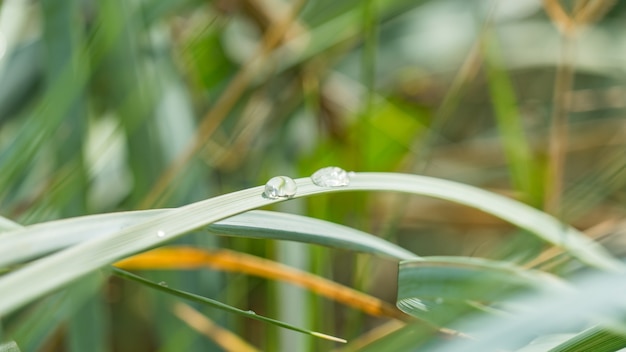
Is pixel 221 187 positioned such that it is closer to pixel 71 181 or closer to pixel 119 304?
pixel 119 304

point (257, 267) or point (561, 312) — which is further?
point (257, 267)

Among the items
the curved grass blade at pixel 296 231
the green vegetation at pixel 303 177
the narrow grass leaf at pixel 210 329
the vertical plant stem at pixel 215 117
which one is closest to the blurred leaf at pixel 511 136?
the green vegetation at pixel 303 177

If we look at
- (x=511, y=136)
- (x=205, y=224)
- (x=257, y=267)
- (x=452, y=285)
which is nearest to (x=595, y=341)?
(x=452, y=285)

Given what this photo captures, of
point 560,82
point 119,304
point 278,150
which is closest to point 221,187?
point 278,150

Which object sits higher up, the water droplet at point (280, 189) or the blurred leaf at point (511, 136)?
the blurred leaf at point (511, 136)

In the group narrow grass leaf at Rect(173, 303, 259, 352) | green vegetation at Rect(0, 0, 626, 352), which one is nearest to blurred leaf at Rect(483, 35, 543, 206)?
green vegetation at Rect(0, 0, 626, 352)

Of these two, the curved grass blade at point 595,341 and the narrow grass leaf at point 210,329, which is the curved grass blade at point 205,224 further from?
the narrow grass leaf at point 210,329

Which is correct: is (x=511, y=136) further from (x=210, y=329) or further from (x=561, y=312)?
(x=561, y=312)

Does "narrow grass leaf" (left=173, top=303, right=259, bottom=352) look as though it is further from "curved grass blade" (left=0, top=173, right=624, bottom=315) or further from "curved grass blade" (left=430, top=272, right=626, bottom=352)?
"curved grass blade" (left=430, top=272, right=626, bottom=352)
